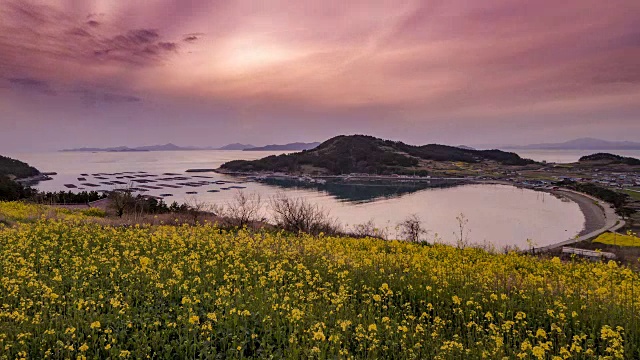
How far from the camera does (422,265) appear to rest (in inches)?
438

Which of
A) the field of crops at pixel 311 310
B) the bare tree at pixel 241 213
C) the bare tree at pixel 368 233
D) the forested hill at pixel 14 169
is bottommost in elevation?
the bare tree at pixel 368 233

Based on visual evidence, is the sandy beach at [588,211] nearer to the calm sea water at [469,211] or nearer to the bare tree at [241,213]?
the calm sea water at [469,211]

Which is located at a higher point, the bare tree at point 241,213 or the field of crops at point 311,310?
the field of crops at point 311,310

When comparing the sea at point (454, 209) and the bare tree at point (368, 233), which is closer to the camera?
the bare tree at point (368, 233)

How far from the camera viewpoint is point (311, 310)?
7570 mm

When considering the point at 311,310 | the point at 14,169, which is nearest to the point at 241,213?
the point at 311,310

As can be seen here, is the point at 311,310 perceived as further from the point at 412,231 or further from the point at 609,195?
the point at 609,195

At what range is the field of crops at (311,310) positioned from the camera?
253 inches

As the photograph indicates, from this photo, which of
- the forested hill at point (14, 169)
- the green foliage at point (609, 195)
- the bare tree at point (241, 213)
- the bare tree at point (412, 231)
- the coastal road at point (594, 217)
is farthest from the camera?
the forested hill at point (14, 169)

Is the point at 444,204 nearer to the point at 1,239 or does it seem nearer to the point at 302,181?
the point at 302,181

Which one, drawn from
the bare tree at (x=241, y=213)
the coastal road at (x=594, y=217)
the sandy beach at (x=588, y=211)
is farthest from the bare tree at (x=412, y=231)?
the sandy beach at (x=588, y=211)

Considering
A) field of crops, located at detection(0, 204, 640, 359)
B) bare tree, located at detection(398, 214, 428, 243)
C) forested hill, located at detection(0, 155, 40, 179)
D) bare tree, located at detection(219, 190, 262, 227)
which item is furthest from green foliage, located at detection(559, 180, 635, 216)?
forested hill, located at detection(0, 155, 40, 179)

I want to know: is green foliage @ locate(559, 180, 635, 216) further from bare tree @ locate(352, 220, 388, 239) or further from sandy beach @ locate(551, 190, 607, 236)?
bare tree @ locate(352, 220, 388, 239)

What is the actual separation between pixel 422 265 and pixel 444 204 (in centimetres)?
10861
